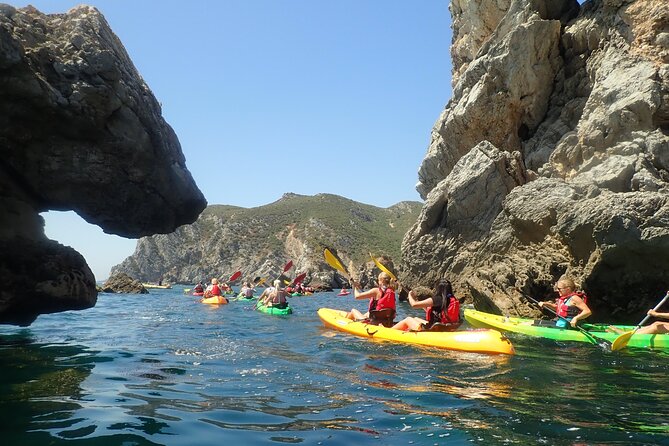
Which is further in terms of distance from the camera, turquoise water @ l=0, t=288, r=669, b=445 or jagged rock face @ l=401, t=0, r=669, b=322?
jagged rock face @ l=401, t=0, r=669, b=322

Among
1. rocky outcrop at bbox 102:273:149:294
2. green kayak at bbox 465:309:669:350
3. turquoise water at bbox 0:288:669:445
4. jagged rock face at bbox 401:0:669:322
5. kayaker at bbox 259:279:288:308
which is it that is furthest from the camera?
rocky outcrop at bbox 102:273:149:294

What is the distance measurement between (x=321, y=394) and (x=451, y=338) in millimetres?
4175

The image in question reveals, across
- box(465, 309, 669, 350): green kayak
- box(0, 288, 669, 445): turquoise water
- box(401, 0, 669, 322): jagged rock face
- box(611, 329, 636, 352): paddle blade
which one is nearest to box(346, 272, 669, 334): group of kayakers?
box(465, 309, 669, 350): green kayak

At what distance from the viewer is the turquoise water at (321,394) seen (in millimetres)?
4211

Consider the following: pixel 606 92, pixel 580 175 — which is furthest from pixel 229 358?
pixel 606 92

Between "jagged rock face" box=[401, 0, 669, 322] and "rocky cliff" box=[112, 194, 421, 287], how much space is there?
180 feet

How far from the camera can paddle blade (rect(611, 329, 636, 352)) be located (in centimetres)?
929

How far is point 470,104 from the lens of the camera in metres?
27.9

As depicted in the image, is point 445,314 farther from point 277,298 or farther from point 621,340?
point 277,298

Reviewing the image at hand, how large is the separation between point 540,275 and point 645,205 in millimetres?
3699

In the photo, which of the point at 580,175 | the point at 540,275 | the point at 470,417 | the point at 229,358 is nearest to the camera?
the point at 470,417

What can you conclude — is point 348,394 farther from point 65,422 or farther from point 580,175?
point 580,175

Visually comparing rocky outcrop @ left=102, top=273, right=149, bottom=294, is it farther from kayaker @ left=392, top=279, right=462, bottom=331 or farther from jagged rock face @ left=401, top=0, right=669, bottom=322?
kayaker @ left=392, top=279, right=462, bottom=331

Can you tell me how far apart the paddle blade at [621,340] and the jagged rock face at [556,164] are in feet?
11.8
